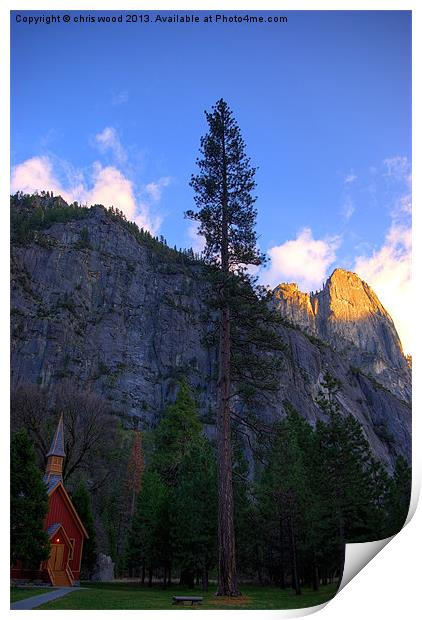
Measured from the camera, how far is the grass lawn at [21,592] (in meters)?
6.81

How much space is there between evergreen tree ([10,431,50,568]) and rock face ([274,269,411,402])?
6884 centimetres

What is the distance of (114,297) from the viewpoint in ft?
206

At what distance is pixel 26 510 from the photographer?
25.9ft

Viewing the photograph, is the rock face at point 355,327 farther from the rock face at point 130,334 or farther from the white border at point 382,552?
the white border at point 382,552

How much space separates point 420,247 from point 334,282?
208 ft

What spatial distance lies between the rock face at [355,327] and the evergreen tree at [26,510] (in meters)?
68.8

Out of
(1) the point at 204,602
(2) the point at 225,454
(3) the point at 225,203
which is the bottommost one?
(1) the point at 204,602

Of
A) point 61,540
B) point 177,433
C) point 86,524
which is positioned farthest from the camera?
point 177,433

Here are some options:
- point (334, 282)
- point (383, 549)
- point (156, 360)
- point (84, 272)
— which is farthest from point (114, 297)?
point (383, 549)

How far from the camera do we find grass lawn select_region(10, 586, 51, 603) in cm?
681

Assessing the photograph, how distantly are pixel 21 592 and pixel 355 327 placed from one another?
90.6 metres

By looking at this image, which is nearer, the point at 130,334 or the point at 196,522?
the point at 196,522

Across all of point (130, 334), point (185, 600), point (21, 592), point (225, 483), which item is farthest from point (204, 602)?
point (130, 334)

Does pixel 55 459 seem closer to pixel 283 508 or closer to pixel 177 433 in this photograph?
pixel 283 508
